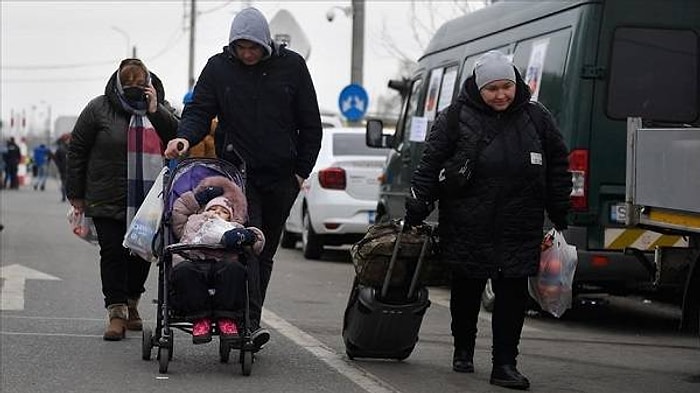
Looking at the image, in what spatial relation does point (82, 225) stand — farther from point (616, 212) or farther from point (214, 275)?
point (616, 212)

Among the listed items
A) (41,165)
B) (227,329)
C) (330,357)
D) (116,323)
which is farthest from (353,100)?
(41,165)

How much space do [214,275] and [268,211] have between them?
88cm

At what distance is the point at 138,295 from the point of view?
384 inches

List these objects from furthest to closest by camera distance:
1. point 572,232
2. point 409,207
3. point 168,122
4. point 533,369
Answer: point 572,232
point 168,122
point 533,369
point 409,207

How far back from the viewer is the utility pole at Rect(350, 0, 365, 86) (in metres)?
28.4

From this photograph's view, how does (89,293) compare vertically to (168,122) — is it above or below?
below

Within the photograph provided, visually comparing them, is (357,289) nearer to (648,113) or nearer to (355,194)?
(648,113)

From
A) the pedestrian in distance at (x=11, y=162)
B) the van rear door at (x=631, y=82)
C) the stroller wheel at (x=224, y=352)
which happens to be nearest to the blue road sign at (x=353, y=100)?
the van rear door at (x=631, y=82)

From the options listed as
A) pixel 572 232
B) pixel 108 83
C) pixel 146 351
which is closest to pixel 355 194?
pixel 572 232

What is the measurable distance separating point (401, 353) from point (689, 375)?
1.81 meters

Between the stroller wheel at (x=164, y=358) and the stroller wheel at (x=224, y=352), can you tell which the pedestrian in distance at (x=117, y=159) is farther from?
the stroller wheel at (x=164, y=358)

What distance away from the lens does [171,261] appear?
26.0 ft

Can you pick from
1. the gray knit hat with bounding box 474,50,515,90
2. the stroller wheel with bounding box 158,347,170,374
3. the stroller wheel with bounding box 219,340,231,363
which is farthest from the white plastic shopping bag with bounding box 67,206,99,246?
the gray knit hat with bounding box 474,50,515,90

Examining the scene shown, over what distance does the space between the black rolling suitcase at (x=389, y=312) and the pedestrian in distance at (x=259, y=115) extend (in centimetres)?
58
